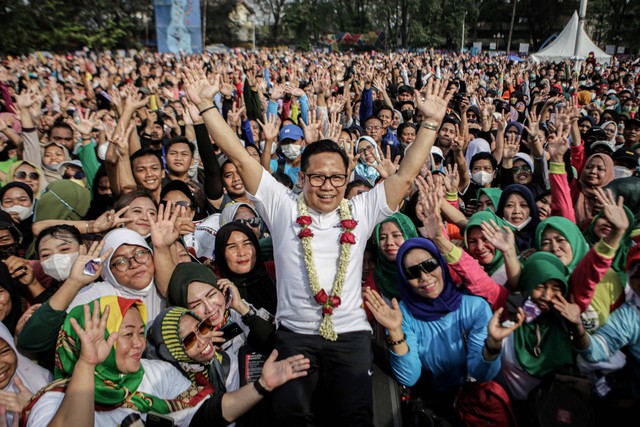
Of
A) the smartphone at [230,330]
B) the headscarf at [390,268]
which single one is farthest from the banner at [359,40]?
the smartphone at [230,330]

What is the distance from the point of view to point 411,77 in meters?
15.2

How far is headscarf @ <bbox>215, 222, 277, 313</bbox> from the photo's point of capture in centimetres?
302

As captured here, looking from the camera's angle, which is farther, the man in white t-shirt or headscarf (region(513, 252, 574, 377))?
headscarf (region(513, 252, 574, 377))

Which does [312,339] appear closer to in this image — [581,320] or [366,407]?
[366,407]

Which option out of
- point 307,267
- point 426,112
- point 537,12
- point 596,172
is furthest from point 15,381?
point 537,12

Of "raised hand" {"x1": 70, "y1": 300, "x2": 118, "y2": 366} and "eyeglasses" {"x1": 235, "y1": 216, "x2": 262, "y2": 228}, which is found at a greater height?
"eyeglasses" {"x1": 235, "y1": 216, "x2": 262, "y2": 228}

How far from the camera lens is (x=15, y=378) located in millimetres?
2146

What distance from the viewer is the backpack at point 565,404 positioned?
7.06 feet

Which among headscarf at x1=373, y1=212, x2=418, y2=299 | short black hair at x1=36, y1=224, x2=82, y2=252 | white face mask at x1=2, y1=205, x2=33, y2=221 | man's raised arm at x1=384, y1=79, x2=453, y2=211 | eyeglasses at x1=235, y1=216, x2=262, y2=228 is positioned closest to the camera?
man's raised arm at x1=384, y1=79, x2=453, y2=211

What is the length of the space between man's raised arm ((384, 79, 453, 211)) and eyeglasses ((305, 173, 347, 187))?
0.26 metres

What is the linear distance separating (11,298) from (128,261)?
737 mm

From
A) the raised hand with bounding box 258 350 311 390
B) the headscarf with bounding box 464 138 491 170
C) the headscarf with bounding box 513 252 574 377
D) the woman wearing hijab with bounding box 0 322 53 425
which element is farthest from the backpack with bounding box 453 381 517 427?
the headscarf with bounding box 464 138 491 170

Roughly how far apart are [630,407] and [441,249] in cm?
130

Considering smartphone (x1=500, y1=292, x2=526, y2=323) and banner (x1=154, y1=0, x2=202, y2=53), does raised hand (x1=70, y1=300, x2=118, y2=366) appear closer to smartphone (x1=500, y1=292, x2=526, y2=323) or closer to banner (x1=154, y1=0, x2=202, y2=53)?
smartphone (x1=500, y1=292, x2=526, y2=323)
